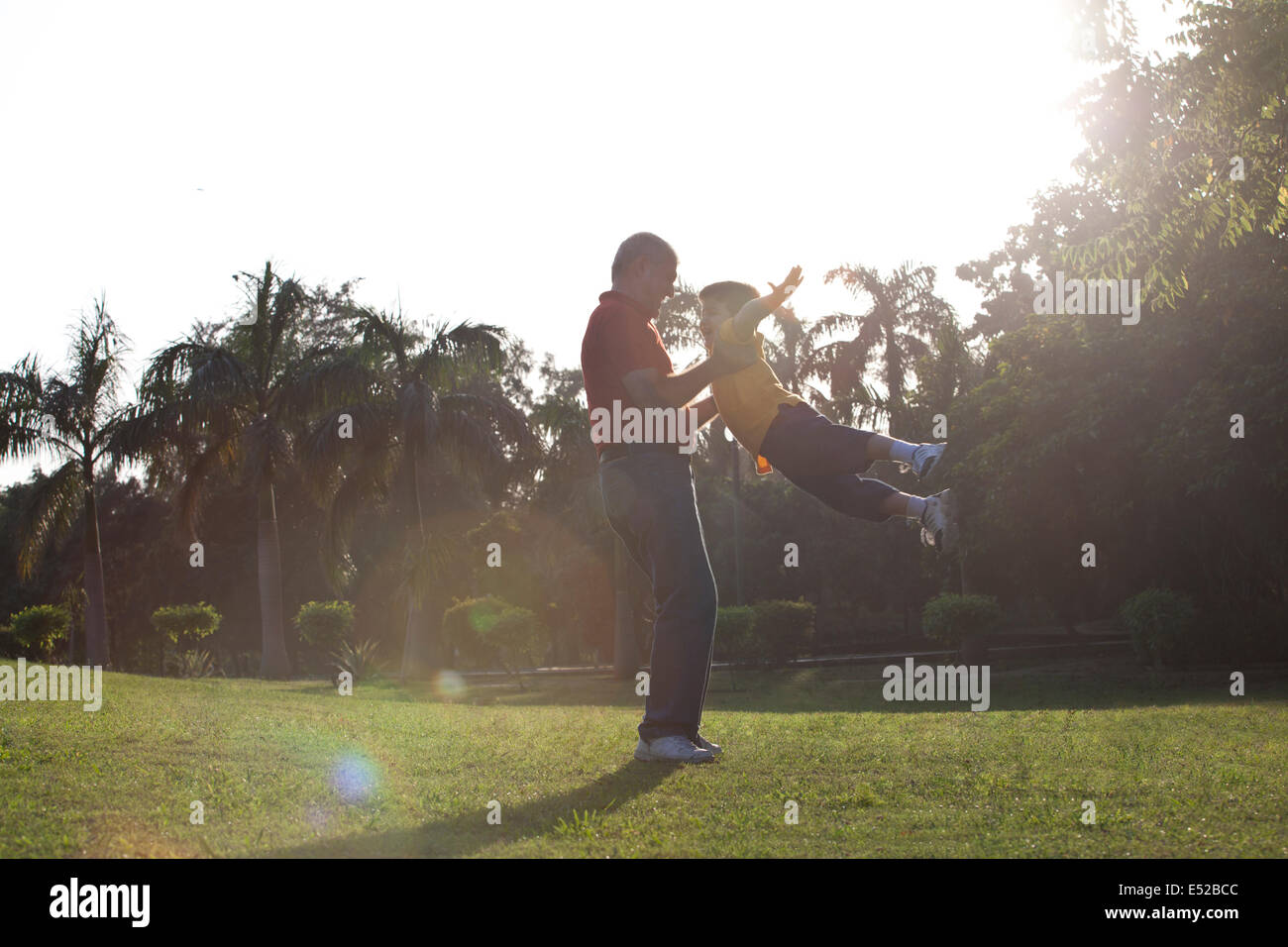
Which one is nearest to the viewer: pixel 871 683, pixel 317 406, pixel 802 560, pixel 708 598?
pixel 708 598

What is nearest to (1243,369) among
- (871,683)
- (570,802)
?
(871,683)

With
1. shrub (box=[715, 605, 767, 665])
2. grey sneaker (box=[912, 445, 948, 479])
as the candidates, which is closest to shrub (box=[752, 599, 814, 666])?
shrub (box=[715, 605, 767, 665])

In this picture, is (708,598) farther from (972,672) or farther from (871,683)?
(972,672)

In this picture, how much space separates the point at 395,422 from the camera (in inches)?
969

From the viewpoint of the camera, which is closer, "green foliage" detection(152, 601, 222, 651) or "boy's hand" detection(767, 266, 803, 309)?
"boy's hand" detection(767, 266, 803, 309)

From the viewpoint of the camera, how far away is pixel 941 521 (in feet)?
17.3

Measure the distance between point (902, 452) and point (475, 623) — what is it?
20.1 meters

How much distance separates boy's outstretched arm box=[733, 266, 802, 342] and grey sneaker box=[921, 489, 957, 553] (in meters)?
1.20

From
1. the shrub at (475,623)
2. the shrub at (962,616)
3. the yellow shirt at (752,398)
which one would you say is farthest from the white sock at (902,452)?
the shrub at (962,616)

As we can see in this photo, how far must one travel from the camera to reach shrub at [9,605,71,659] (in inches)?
798

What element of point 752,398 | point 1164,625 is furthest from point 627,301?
point 1164,625

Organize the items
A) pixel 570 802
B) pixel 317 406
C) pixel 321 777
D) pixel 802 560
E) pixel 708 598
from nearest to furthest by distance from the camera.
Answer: pixel 570 802, pixel 321 777, pixel 708 598, pixel 317 406, pixel 802 560

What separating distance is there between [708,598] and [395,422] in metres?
20.4

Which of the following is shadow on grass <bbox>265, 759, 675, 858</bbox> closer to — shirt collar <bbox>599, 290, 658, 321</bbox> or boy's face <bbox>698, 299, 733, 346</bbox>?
shirt collar <bbox>599, 290, 658, 321</bbox>
